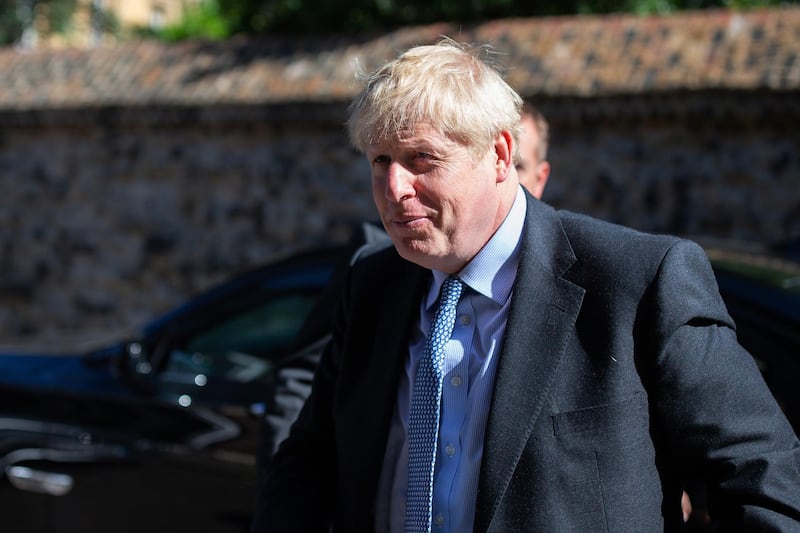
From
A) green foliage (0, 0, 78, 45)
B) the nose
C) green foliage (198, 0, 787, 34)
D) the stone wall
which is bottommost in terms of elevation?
the nose

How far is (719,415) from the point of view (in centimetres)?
149

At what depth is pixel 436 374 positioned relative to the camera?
1.71 meters

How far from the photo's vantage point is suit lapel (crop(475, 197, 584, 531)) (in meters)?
1.57

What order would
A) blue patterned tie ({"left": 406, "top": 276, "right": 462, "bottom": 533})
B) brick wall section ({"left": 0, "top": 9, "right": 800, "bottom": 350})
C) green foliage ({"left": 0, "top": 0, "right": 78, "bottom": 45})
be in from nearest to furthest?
blue patterned tie ({"left": 406, "top": 276, "right": 462, "bottom": 533})
brick wall section ({"left": 0, "top": 9, "right": 800, "bottom": 350})
green foliage ({"left": 0, "top": 0, "right": 78, "bottom": 45})

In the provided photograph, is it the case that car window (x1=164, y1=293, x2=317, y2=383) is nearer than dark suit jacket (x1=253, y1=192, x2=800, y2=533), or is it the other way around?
dark suit jacket (x1=253, y1=192, x2=800, y2=533)

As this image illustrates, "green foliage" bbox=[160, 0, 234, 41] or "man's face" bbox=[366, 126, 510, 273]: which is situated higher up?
"green foliage" bbox=[160, 0, 234, 41]

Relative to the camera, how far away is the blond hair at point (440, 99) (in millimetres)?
1593

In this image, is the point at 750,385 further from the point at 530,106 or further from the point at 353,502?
the point at 530,106

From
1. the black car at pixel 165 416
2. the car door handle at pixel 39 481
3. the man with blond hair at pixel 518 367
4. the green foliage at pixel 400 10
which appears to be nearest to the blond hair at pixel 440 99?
the man with blond hair at pixel 518 367

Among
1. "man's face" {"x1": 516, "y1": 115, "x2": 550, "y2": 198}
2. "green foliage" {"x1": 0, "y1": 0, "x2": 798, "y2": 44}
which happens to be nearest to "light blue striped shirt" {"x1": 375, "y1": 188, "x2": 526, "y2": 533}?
"man's face" {"x1": 516, "y1": 115, "x2": 550, "y2": 198}

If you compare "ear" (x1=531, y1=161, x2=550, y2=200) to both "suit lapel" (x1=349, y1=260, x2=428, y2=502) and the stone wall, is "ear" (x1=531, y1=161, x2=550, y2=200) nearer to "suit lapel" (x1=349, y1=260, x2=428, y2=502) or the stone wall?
"suit lapel" (x1=349, y1=260, x2=428, y2=502)

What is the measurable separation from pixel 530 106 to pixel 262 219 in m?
6.17

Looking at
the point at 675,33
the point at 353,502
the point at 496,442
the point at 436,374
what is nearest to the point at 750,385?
the point at 496,442

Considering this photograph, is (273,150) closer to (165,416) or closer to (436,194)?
(165,416)
